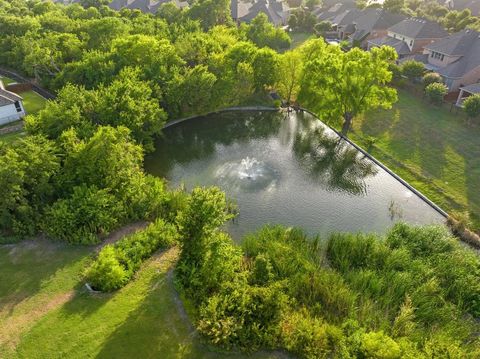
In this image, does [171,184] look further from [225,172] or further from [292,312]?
[292,312]

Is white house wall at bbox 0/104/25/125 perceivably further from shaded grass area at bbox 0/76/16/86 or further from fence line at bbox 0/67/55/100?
shaded grass area at bbox 0/76/16/86

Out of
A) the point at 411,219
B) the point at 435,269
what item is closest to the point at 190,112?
the point at 411,219

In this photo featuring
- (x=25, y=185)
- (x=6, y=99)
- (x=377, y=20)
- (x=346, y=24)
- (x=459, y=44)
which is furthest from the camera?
(x=346, y=24)

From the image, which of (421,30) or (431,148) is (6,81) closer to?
(431,148)

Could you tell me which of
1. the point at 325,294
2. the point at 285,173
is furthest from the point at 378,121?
the point at 325,294

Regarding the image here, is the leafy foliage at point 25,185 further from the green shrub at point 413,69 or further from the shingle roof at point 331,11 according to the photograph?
the shingle roof at point 331,11
